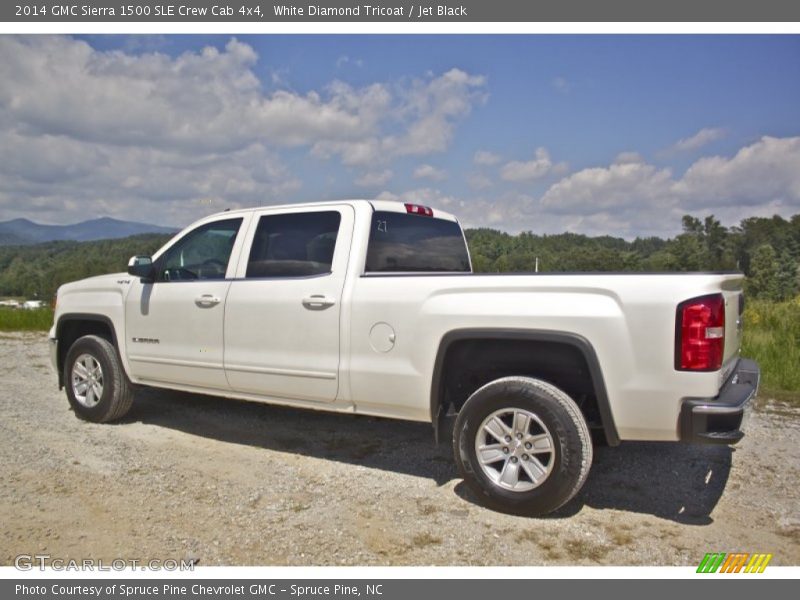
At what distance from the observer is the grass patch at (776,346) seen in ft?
22.5

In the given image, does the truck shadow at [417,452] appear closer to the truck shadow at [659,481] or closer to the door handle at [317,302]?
the truck shadow at [659,481]

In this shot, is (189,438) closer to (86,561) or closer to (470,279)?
(86,561)

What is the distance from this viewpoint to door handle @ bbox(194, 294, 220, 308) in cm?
479

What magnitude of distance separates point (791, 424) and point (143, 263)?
583 centimetres

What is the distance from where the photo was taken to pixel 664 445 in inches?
196

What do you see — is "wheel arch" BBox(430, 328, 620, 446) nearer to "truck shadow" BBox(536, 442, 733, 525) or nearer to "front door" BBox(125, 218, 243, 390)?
"truck shadow" BBox(536, 442, 733, 525)

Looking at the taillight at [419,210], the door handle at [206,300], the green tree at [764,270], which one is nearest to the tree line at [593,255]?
the green tree at [764,270]

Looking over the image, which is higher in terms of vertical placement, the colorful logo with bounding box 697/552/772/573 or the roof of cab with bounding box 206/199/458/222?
the roof of cab with bounding box 206/199/458/222

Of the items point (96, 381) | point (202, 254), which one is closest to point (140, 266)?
point (202, 254)

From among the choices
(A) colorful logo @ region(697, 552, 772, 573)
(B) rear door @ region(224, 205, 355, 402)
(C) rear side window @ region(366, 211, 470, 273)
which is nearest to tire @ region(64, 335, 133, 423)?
(B) rear door @ region(224, 205, 355, 402)

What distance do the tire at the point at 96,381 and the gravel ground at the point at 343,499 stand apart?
19 cm

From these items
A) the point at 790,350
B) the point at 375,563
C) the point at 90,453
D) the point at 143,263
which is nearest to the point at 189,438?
the point at 90,453

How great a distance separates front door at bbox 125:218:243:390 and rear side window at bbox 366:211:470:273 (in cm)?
122

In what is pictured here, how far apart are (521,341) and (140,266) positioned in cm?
325
